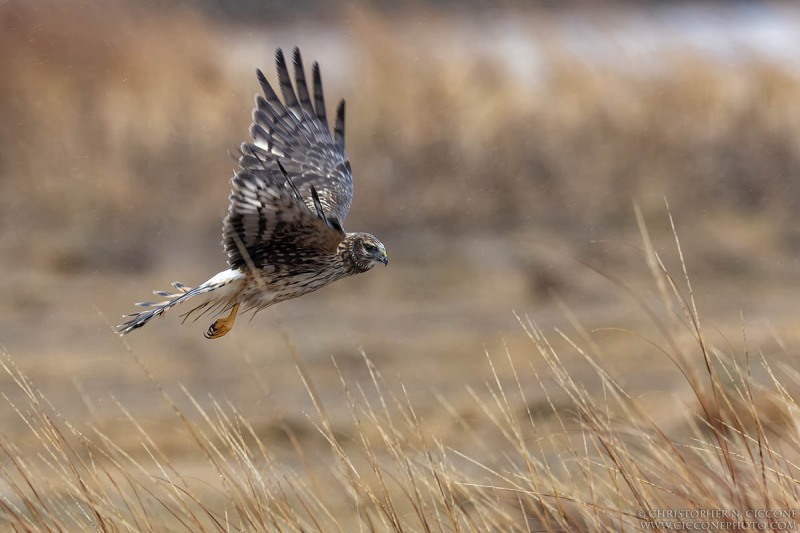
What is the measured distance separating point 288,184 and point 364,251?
0.23 meters

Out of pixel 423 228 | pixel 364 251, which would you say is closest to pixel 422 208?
pixel 423 228

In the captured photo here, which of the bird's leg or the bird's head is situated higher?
the bird's leg

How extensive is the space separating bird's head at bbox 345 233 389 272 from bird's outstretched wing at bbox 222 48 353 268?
0.07 meters

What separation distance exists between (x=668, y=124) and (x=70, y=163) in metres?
5.96

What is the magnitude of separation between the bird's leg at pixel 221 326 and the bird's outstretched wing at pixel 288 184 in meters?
0.13

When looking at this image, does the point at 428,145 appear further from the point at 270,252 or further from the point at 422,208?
the point at 270,252

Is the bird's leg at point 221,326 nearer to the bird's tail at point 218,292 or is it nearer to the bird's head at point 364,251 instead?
the bird's tail at point 218,292

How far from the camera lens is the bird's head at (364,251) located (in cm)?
272

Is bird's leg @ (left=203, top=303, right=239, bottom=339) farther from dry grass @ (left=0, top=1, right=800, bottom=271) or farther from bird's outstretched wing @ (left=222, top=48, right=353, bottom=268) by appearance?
dry grass @ (left=0, top=1, right=800, bottom=271)

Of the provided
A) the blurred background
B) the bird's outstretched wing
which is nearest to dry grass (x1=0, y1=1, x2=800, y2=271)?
the blurred background

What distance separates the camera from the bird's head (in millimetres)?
2725

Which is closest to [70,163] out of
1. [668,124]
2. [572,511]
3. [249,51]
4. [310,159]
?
[249,51]

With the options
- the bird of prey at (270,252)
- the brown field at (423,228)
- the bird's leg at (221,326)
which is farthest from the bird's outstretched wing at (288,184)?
the brown field at (423,228)

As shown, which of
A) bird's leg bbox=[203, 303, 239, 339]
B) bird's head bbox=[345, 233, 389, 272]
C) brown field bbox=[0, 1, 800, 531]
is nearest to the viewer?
bird's leg bbox=[203, 303, 239, 339]
